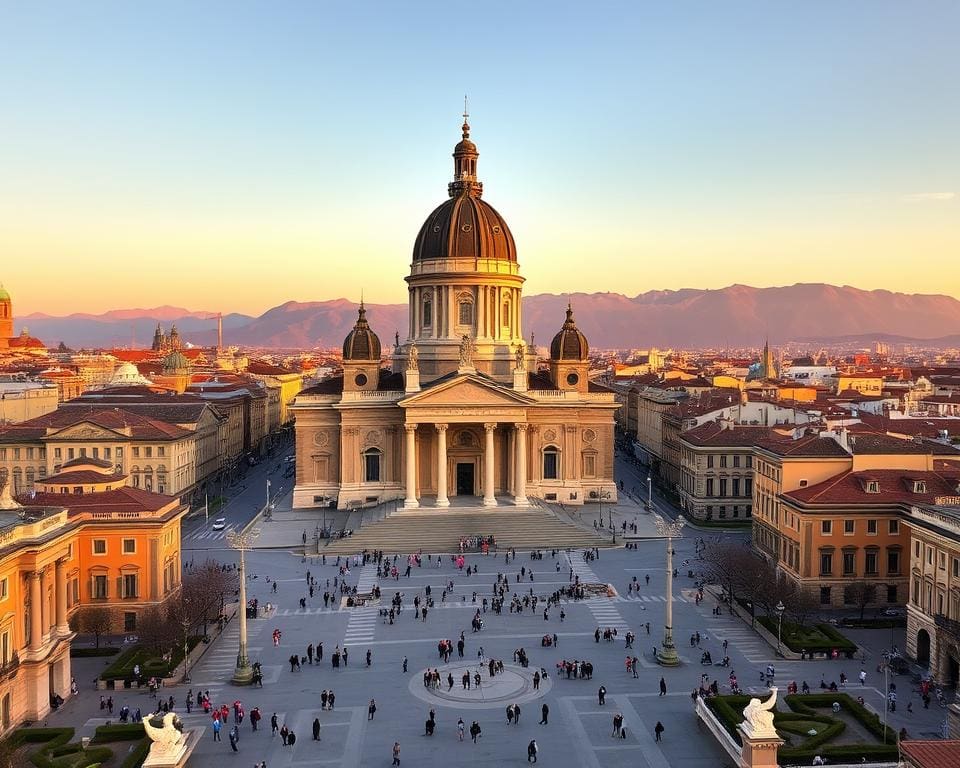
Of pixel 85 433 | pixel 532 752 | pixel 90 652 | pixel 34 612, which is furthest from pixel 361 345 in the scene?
pixel 532 752

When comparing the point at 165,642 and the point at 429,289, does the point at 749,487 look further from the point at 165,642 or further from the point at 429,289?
the point at 165,642

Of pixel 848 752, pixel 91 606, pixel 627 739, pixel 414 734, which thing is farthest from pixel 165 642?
pixel 848 752

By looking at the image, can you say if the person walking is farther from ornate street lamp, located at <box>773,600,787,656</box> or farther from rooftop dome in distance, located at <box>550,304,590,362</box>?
rooftop dome in distance, located at <box>550,304,590,362</box>

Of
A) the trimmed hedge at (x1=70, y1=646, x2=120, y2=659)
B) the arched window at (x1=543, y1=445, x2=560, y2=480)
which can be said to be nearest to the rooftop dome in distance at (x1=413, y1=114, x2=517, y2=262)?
the arched window at (x1=543, y1=445, x2=560, y2=480)

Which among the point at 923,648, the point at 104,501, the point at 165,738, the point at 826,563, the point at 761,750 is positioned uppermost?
the point at 104,501

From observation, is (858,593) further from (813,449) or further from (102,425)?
(102,425)
